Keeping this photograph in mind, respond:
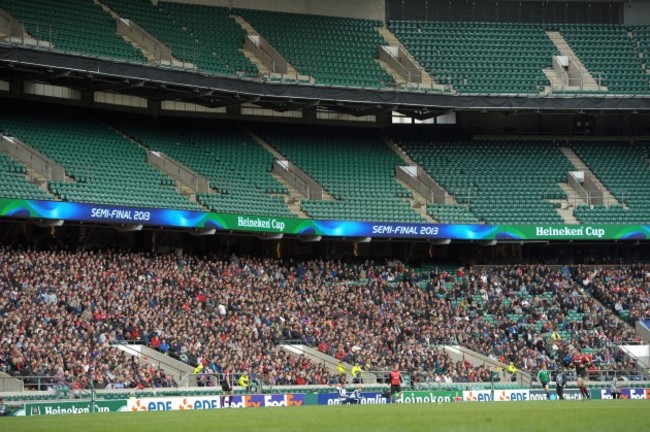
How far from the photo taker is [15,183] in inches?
2000

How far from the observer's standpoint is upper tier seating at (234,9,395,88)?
66188 millimetres

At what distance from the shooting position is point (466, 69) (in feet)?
228

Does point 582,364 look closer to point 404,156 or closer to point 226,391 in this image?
point 226,391

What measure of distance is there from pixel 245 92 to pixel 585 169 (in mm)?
20154

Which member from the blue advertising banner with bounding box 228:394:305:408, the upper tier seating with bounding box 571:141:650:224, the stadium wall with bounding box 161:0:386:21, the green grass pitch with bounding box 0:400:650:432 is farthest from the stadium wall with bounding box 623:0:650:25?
the green grass pitch with bounding box 0:400:650:432

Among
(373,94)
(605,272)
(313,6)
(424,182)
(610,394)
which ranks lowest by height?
(610,394)

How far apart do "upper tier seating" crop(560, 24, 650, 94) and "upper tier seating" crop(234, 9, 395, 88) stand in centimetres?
1171

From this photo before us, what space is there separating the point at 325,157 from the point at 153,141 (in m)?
9.73

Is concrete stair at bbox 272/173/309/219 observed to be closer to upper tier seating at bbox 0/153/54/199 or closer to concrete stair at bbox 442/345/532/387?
concrete stair at bbox 442/345/532/387

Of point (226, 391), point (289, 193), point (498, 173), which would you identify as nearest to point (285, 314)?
point (289, 193)

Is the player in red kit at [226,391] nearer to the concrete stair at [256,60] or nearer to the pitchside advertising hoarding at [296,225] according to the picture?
the pitchside advertising hoarding at [296,225]

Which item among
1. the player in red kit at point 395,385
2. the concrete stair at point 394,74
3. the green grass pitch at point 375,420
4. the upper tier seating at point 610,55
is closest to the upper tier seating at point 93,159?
the player in red kit at point 395,385

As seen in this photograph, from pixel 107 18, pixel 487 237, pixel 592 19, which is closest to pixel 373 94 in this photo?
pixel 487 237

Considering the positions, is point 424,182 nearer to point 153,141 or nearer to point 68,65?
point 153,141
